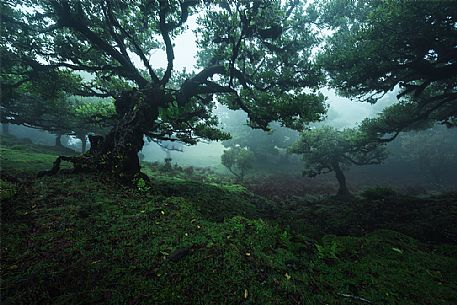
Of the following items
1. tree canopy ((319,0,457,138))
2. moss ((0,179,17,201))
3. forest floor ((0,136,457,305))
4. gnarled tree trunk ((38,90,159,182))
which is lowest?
forest floor ((0,136,457,305))

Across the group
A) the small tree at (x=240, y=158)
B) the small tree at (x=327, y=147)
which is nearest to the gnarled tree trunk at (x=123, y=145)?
the small tree at (x=327, y=147)

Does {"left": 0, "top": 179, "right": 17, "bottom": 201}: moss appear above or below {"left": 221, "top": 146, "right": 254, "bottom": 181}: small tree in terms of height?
below

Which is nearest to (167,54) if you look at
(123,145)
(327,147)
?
(123,145)

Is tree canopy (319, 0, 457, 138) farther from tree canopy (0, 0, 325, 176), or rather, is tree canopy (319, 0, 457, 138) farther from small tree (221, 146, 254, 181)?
small tree (221, 146, 254, 181)

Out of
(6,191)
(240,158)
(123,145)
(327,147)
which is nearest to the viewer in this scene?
(6,191)

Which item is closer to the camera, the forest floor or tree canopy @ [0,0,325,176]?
the forest floor

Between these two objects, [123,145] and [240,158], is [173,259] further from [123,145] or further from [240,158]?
[240,158]

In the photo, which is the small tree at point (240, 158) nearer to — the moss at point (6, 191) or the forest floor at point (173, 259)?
the forest floor at point (173, 259)

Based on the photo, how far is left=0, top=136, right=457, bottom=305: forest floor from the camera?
3.01m

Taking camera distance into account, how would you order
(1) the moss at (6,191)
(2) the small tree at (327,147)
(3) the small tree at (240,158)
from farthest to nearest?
(3) the small tree at (240,158), (2) the small tree at (327,147), (1) the moss at (6,191)

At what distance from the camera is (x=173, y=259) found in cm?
361

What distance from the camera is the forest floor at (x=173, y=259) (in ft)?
9.88

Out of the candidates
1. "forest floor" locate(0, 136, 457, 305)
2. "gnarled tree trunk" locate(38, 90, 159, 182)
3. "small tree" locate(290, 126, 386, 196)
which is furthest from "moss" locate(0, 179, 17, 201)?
"small tree" locate(290, 126, 386, 196)

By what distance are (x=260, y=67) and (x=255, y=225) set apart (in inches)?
385
